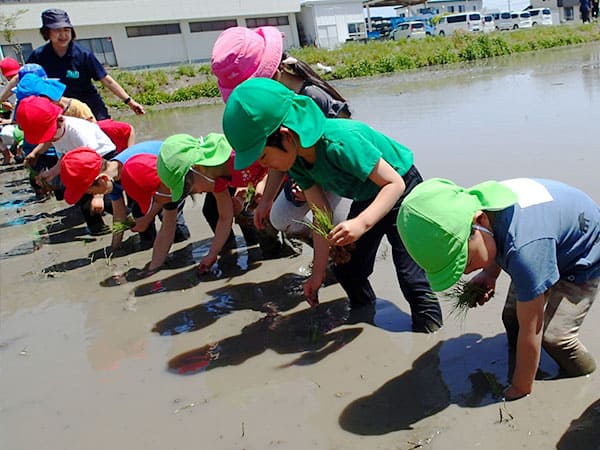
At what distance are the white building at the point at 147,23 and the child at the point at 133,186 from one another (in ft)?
101

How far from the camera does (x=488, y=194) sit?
206 cm

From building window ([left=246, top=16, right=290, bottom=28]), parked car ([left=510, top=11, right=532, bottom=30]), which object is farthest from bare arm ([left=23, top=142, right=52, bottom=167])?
parked car ([left=510, top=11, right=532, bottom=30])

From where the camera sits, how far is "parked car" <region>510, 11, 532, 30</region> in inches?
1469

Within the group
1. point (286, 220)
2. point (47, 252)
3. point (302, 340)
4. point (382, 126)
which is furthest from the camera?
point (382, 126)

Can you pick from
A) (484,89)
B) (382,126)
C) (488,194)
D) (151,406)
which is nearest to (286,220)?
(151,406)

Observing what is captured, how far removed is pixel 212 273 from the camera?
3.95 metres

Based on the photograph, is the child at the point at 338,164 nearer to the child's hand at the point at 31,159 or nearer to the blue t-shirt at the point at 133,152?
the blue t-shirt at the point at 133,152

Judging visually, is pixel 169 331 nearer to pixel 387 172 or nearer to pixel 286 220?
pixel 286 220

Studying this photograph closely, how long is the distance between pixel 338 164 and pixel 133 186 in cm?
178

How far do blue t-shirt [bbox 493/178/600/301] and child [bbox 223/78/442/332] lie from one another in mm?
571

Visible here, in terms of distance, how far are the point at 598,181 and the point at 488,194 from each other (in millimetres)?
2597

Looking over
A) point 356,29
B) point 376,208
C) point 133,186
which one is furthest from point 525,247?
point 356,29

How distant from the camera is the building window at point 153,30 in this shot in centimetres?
3494

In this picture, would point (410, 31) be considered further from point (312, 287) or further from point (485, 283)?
point (485, 283)
